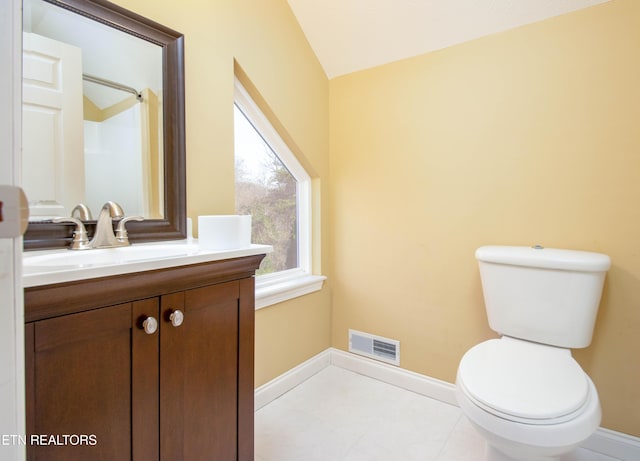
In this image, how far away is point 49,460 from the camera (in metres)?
0.64

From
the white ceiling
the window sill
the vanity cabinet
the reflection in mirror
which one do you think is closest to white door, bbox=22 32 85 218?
the reflection in mirror

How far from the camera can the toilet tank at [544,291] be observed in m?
1.30

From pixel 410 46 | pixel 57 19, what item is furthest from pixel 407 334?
pixel 57 19

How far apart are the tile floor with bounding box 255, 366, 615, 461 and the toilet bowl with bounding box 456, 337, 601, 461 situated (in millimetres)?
352

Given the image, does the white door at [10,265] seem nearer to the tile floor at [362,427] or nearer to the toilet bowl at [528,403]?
the toilet bowl at [528,403]

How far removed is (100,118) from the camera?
1113mm

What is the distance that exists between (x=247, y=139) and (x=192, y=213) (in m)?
0.60

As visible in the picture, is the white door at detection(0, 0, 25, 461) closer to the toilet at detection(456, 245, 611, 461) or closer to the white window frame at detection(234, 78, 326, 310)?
the toilet at detection(456, 245, 611, 461)

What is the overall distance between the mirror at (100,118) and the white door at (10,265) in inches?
28.1

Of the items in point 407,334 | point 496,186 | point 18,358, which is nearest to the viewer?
point 18,358

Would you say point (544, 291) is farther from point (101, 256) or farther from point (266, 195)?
point (101, 256)

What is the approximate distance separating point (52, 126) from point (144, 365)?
78 cm

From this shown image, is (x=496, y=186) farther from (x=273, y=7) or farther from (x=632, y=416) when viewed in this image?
(x=273, y=7)

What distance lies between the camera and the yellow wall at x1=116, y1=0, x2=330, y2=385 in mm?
1343
